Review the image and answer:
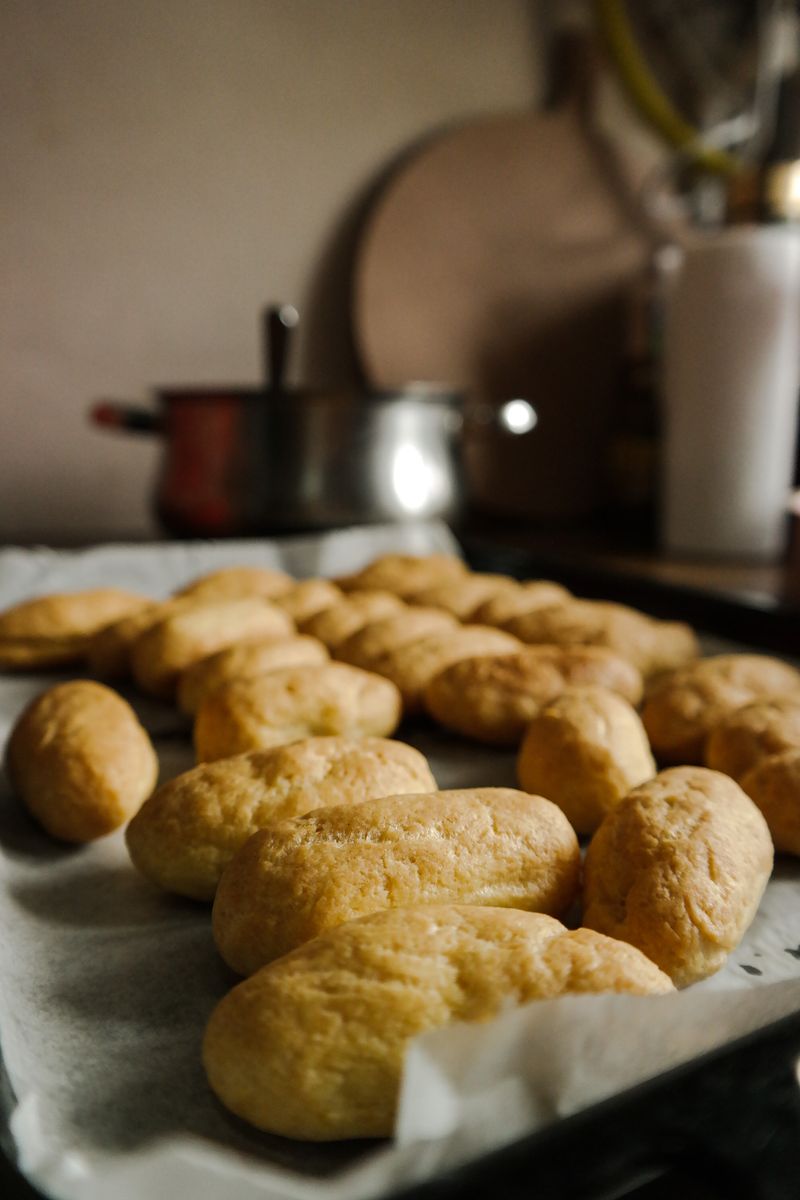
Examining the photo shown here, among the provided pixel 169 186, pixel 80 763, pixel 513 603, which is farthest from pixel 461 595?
pixel 169 186

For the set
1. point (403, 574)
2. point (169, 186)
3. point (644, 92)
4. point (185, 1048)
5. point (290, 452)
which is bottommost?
point (185, 1048)

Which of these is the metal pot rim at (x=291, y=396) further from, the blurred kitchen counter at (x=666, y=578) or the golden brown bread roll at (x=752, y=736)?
the golden brown bread roll at (x=752, y=736)

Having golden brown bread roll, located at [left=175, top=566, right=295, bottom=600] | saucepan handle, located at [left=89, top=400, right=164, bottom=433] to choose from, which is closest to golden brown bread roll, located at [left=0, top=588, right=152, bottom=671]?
golden brown bread roll, located at [left=175, top=566, right=295, bottom=600]

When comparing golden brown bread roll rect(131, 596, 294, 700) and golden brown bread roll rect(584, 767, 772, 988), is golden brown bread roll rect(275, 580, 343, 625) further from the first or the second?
golden brown bread roll rect(584, 767, 772, 988)

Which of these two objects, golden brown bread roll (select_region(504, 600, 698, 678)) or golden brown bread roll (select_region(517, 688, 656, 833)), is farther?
golden brown bread roll (select_region(504, 600, 698, 678))

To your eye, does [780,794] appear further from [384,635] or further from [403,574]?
[403,574]

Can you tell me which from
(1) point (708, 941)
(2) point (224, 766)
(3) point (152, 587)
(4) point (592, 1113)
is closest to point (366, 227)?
(3) point (152, 587)
